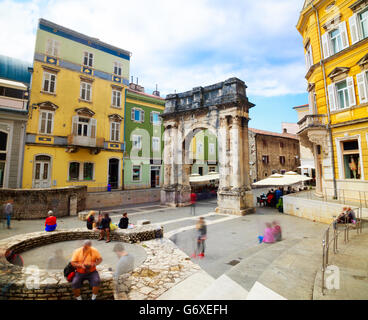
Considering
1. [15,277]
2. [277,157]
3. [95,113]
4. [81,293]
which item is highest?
[95,113]

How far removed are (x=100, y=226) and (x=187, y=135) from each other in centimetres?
1217

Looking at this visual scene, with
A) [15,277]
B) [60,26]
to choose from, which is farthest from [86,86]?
[15,277]

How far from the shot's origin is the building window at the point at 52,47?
19266mm

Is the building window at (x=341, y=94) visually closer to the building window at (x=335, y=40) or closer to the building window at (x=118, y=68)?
the building window at (x=335, y=40)

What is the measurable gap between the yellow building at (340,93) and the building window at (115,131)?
19.3 m

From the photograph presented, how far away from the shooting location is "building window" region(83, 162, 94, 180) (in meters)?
21.0

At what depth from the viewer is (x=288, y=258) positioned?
6109mm

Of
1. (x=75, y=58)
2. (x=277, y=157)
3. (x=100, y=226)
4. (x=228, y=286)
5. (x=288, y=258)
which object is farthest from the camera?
(x=277, y=157)

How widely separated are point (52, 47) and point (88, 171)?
12870mm

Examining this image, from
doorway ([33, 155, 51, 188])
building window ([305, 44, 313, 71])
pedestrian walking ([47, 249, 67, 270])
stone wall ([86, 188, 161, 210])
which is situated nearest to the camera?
pedestrian walking ([47, 249, 67, 270])

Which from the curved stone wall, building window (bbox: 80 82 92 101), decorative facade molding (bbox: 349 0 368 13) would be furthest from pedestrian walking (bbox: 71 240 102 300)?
building window (bbox: 80 82 92 101)

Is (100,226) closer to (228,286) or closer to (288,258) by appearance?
(228,286)

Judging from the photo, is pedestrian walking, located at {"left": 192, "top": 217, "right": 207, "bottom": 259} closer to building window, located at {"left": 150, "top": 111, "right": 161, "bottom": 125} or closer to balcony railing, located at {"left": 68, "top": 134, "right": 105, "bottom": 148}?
balcony railing, located at {"left": 68, "top": 134, "right": 105, "bottom": 148}

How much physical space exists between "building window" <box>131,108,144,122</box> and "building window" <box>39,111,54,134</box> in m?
8.82
